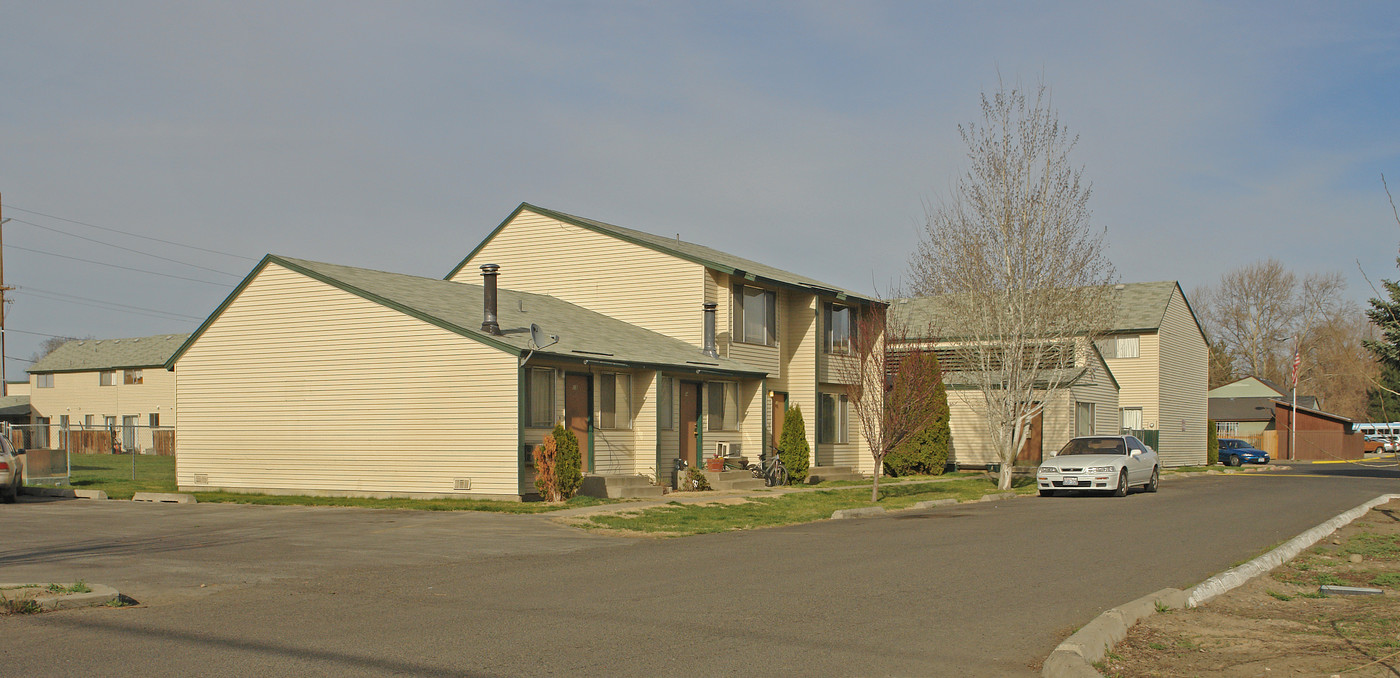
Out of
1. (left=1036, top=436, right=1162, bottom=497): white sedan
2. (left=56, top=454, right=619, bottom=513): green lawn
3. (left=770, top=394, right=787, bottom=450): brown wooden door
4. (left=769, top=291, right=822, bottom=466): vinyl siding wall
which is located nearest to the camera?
(left=56, top=454, right=619, bottom=513): green lawn

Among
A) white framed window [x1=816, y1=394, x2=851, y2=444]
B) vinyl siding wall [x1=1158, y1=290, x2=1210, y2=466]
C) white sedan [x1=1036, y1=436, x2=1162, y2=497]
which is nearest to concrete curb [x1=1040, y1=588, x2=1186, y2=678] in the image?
white sedan [x1=1036, y1=436, x2=1162, y2=497]

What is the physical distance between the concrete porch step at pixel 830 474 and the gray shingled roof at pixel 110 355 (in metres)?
44.4

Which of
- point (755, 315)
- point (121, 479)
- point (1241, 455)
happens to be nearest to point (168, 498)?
point (121, 479)

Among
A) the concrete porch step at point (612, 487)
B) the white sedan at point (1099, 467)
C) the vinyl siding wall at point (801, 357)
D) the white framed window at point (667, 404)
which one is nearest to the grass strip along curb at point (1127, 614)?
the white sedan at point (1099, 467)

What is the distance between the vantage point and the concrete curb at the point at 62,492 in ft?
81.6

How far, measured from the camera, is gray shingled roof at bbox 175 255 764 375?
2384 cm

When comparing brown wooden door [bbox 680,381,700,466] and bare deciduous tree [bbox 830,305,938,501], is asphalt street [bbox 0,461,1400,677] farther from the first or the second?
brown wooden door [bbox 680,381,700,466]

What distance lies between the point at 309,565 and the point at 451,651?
580cm

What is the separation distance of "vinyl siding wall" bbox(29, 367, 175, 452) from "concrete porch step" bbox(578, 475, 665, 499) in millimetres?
45745

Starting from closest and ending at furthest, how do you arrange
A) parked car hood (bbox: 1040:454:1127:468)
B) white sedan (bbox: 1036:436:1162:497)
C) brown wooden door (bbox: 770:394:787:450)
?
white sedan (bbox: 1036:436:1162:497) → parked car hood (bbox: 1040:454:1127:468) → brown wooden door (bbox: 770:394:787:450)

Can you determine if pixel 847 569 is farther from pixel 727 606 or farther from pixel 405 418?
pixel 405 418

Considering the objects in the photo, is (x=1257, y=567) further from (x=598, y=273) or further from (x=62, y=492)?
(x=62, y=492)

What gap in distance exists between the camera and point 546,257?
1321 inches

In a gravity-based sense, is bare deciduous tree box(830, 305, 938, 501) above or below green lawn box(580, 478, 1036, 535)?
above
